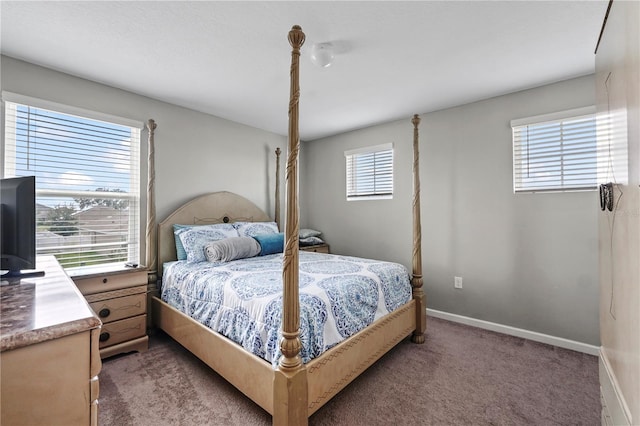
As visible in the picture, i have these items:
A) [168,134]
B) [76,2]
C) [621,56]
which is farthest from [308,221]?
[621,56]

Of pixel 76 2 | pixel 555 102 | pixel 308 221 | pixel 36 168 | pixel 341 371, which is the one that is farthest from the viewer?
pixel 308 221

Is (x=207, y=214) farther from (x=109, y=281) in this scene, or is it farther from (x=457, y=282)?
(x=457, y=282)

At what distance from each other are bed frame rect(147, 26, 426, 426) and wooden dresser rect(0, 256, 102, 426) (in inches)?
31.3

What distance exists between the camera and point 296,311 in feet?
4.79

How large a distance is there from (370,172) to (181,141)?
238cm

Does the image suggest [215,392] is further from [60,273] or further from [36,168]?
[36,168]

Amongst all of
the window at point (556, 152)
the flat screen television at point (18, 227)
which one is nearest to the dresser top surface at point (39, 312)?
the flat screen television at point (18, 227)

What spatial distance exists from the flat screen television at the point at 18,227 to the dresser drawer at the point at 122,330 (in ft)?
3.80

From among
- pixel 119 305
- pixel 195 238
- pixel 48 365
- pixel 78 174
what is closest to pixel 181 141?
pixel 78 174

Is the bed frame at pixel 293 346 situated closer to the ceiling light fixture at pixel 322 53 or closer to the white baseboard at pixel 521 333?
the ceiling light fixture at pixel 322 53

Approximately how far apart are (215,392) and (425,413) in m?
1.36

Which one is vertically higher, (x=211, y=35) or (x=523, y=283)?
(x=211, y=35)

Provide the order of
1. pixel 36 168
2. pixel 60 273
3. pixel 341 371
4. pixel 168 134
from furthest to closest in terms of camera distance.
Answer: pixel 168 134 < pixel 36 168 < pixel 341 371 < pixel 60 273

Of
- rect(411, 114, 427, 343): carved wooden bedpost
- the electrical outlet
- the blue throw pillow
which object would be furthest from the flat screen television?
the electrical outlet
